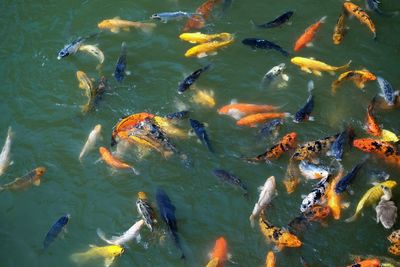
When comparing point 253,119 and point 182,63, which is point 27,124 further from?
point 253,119

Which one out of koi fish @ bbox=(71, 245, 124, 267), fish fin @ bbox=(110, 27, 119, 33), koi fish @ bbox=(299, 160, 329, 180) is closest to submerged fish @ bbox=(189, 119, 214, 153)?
koi fish @ bbox=(299, 160, 329, 180)

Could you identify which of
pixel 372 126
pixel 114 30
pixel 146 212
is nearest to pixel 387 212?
pixel 372 126

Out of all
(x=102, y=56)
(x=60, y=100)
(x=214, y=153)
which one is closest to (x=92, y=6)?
(x=102, y=56)

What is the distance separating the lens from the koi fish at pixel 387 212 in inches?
291

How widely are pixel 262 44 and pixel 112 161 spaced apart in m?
3.59

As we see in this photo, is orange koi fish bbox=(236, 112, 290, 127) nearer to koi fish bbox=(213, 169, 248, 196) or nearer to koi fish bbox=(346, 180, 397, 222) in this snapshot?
koi fish bbox=(213, 169, 248, 196)

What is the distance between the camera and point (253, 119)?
8.52m

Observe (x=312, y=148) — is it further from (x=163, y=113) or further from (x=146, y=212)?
(x=146, y=212)

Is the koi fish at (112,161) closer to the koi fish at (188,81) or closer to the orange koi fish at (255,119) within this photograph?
the koi fish at (188,81)

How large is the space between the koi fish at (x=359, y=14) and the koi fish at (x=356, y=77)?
1229mm

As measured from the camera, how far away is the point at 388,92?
8.83 m

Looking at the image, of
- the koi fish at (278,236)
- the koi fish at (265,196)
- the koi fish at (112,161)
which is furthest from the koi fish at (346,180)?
the koi fish at (112,161)

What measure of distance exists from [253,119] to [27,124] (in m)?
4.00

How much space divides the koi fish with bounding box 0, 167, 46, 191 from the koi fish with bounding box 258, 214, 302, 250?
3.61 meters
